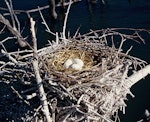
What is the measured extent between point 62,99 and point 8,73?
44cm

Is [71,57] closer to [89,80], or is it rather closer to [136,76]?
[89,80]

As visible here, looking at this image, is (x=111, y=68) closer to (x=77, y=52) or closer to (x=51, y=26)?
(x=77, y=52)

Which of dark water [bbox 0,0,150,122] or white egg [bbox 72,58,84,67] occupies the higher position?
white egg [bbox 72,58,84,67]

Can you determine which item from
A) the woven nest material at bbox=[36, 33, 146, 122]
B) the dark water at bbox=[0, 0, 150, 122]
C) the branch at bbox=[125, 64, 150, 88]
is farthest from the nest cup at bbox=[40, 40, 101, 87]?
the dark water at bbox=[0, 0, 150, 122]

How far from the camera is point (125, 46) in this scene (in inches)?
241

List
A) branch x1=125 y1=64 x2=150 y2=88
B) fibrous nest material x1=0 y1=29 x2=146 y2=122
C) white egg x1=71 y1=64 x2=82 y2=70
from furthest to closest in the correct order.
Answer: branch x1=125 y1=64 x2=150 y2=88 → white egg x1=71 y1=64 x2=82 y2=70 → fibrous nest material x1=0 y1=29 x2=146 y2=122

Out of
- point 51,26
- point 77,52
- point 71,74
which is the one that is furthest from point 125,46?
point 71,74

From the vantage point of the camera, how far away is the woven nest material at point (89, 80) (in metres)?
2.46

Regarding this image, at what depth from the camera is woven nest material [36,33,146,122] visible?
2.46 m

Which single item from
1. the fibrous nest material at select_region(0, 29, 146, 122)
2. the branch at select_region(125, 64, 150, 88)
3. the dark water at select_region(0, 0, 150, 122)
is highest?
the fibrous nest material at select_region(0, 29, 146, 122)

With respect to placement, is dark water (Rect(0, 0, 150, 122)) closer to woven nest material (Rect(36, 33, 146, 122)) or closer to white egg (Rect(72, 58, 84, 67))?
woven nest material (Rect(36, 33, 146, 122))

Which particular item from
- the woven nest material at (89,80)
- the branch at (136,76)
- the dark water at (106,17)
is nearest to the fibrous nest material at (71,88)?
the woven nest material at (89,80)

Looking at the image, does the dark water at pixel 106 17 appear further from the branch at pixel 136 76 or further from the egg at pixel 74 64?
the egg at pixel 74 64

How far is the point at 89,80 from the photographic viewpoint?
101 inches
